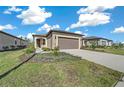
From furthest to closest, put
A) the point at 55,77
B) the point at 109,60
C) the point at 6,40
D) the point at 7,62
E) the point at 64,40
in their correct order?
1. the point at 6,40
2. the point at 64,40
3. the point at 109,60
4. the point at 7,62
5. the point at 55,77

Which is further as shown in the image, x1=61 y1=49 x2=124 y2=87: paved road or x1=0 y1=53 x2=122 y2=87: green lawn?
x1=61 y1=49 x2=124 y2=87: paved road

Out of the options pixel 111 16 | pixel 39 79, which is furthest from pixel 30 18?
pixel 39 79

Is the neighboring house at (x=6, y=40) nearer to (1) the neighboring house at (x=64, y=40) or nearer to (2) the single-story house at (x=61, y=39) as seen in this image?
(2) the single-story house at (x=61, y=39)

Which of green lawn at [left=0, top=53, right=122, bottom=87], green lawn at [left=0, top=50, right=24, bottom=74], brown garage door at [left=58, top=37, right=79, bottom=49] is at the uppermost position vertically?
brown garage door at [left=58, top=37, right=79, bottom=49]

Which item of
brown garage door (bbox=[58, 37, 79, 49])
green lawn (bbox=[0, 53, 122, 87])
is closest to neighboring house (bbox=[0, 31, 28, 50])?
brown garage door (bbox=[58, 37, 79, 49])

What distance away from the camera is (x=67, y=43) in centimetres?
2452

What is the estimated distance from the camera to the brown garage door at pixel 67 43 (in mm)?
23858

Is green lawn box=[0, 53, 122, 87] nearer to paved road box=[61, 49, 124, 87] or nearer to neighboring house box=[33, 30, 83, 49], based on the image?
paved road box=[61, 49, 124, 87]

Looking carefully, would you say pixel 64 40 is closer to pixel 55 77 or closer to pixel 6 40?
pixel 6 40

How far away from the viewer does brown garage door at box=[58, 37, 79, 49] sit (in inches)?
939

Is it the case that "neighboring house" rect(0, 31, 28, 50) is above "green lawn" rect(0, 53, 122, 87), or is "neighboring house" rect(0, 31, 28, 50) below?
above

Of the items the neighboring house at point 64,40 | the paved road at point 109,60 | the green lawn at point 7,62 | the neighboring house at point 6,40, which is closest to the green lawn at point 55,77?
the paved road at point 109,60

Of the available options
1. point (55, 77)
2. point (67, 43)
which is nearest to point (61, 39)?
point (67, 43)
